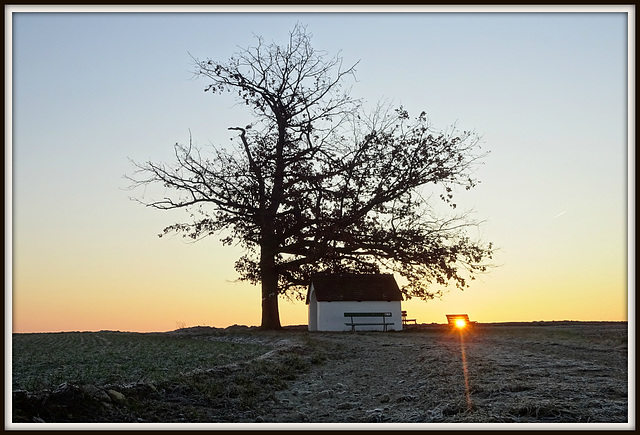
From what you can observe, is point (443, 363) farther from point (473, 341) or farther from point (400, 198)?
point (400, 198)

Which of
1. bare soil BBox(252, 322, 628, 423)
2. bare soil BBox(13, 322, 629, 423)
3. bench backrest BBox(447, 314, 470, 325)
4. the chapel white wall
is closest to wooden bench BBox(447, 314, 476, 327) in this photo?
bench backrest BBox(447, 314, 470, 325)

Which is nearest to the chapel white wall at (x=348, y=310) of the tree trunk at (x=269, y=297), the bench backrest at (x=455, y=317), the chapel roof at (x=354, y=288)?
the chapel roof at (x=354, y=288)

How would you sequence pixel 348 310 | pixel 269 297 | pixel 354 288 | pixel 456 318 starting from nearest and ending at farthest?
pixel 269 297 < pixel 456 318 < pixel 348 310 < pixel 354 288

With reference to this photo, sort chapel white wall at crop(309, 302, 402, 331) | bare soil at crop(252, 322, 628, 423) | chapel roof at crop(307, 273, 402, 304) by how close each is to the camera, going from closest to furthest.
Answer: bare soil at crop(252, 322, 628, 423)
chapel white wall at crop(309, 302, 402, 331)
chapel roof at crop(307, 273, 402, 304)

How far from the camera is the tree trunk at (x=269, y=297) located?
39.3 m

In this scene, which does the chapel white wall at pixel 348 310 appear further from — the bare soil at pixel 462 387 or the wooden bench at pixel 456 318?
the bare soil at pixel 462 387

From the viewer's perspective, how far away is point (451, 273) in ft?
122

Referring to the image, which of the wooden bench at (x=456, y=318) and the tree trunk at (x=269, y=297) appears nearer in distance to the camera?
the tree trunk at (x=269, y=297)

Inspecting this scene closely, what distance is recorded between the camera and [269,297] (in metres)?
39.8

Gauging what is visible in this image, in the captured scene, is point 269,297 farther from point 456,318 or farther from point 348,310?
point 456,318

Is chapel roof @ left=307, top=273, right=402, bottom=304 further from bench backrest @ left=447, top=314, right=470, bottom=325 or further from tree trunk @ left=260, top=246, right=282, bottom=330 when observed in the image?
tree trunk @ left=260, top=246, right=282, bottom=330

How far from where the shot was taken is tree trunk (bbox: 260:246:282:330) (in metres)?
39.3

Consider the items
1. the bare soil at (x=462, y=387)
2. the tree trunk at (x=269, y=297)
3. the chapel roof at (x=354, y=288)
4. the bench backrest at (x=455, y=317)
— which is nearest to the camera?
the bare soil at (x=462, y=387)

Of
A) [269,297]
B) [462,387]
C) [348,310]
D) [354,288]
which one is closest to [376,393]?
[462,387]
